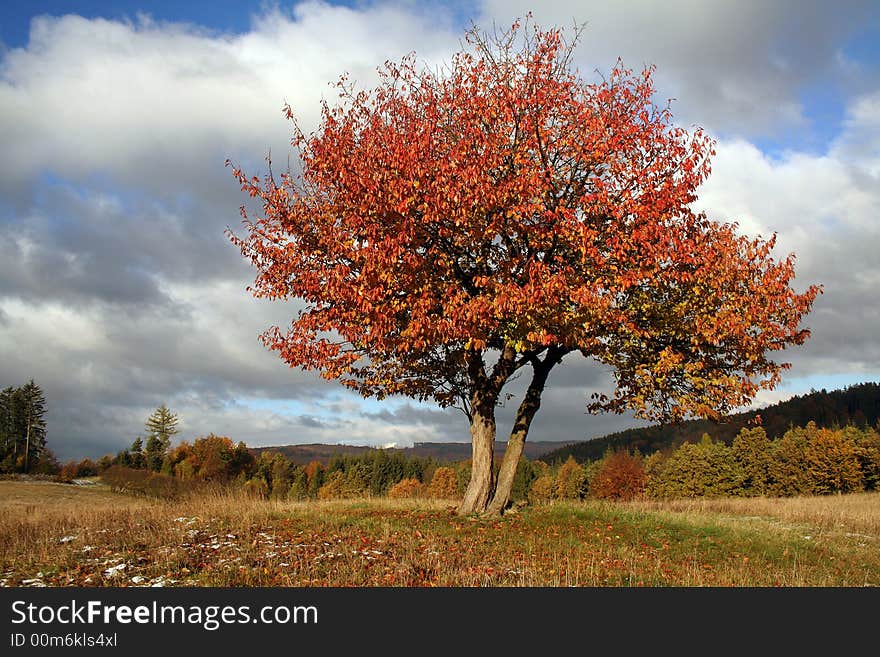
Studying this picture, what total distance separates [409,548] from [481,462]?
6.57m

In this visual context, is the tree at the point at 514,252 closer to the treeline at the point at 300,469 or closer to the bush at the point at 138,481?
the bush at the point at 138,481

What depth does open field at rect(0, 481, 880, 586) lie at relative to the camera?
11367mm

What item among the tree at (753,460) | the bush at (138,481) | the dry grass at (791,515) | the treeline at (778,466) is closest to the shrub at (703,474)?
the treeline at (778,466)

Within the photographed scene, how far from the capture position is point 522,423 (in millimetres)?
20859

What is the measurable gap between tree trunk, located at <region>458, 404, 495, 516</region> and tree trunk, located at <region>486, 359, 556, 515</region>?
476 mm

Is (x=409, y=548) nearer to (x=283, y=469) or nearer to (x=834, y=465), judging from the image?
(x=834, y=465)

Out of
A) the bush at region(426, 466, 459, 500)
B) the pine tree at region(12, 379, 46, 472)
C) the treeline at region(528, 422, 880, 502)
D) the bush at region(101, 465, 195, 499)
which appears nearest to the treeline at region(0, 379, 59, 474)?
the pine tree at region(12, 379, 46, 472)

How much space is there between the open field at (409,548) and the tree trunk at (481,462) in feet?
2.84

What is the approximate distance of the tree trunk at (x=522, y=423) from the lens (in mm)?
20344

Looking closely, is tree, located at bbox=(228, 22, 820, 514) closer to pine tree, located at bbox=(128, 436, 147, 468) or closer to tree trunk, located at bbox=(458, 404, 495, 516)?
tree trunk, located at bbox=(458, 404, 495, 516)

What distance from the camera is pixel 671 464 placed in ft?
325

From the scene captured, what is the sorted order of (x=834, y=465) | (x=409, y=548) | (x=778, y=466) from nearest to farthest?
(x=409, y=548) → (x=834, y=465) → (x=778, y=466)

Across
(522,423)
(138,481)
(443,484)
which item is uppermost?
(522,423)

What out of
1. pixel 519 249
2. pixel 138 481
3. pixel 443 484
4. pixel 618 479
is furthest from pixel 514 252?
pixel 443 484
